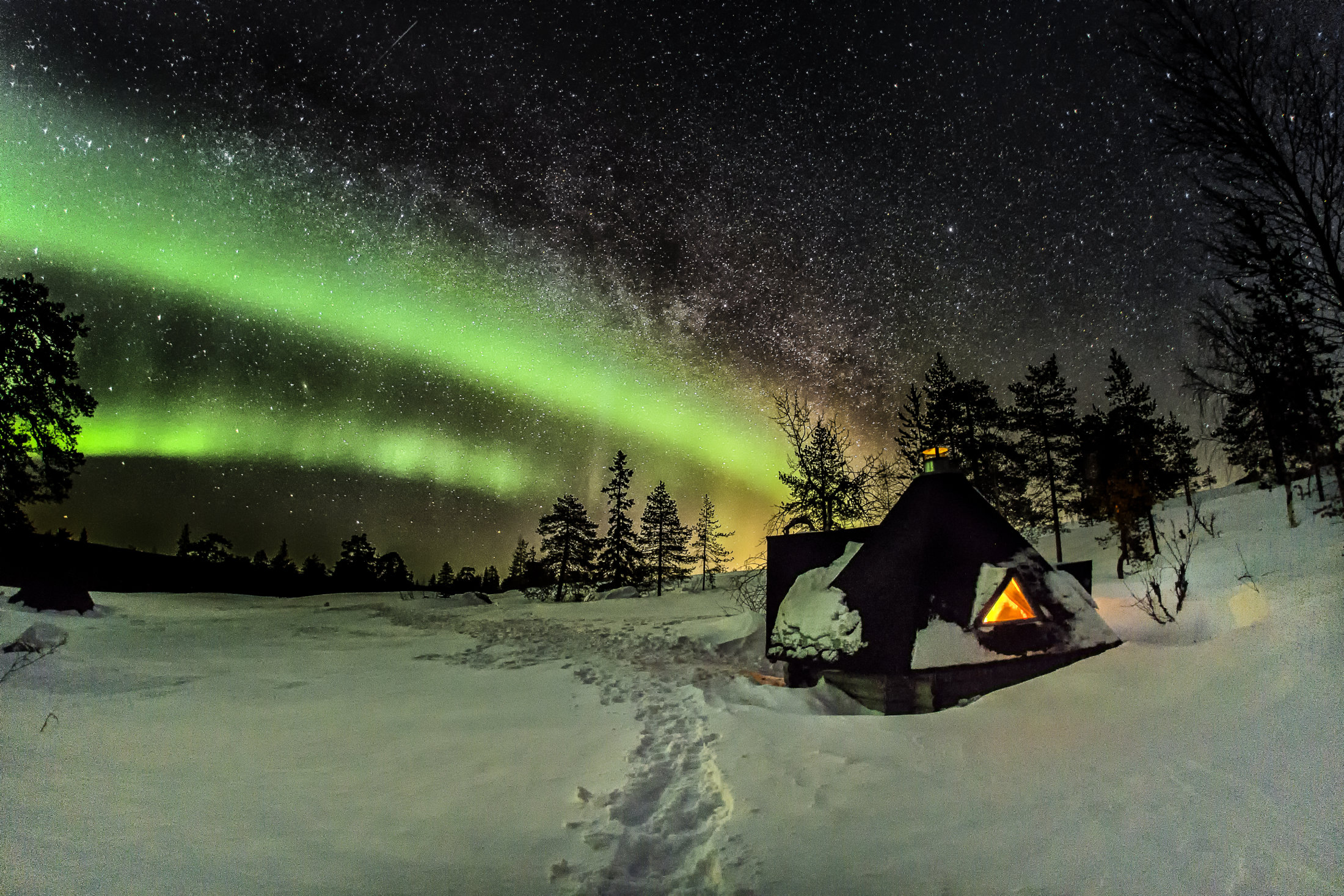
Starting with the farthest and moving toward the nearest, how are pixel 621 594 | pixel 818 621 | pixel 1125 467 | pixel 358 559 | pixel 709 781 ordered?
pixel 358 559 → pixel 621 594 → pixel 1125 467 → pixel 818 621 → pixel 709 781

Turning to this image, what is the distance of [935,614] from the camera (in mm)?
6977

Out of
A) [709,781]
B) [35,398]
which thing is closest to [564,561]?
[35,398]

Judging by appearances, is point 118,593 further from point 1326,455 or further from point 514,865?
point 1326,455

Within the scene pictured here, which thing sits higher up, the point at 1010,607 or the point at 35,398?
the point at 35,398

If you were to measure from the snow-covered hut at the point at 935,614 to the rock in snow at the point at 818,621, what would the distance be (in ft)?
0.06

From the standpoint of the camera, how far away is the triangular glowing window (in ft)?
22.7

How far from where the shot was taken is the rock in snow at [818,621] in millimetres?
7320

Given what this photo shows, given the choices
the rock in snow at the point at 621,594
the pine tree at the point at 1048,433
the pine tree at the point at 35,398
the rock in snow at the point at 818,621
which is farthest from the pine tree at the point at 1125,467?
the pine tree at the point at 35,398

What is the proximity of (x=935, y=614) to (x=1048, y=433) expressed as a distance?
2736 cm

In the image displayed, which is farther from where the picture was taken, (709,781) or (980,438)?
(980,438)

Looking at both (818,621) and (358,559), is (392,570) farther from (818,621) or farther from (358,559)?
(818,621)

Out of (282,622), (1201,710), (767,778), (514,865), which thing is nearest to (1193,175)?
(1201,710)

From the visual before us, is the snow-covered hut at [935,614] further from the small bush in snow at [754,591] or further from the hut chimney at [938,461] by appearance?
the small bush in snow at [754,591]

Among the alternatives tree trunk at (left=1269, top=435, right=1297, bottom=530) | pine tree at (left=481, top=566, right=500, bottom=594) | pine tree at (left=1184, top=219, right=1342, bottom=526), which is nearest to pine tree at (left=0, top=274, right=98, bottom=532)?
pine tree at (left=1184, top=219, right=1342, bottom=526)
